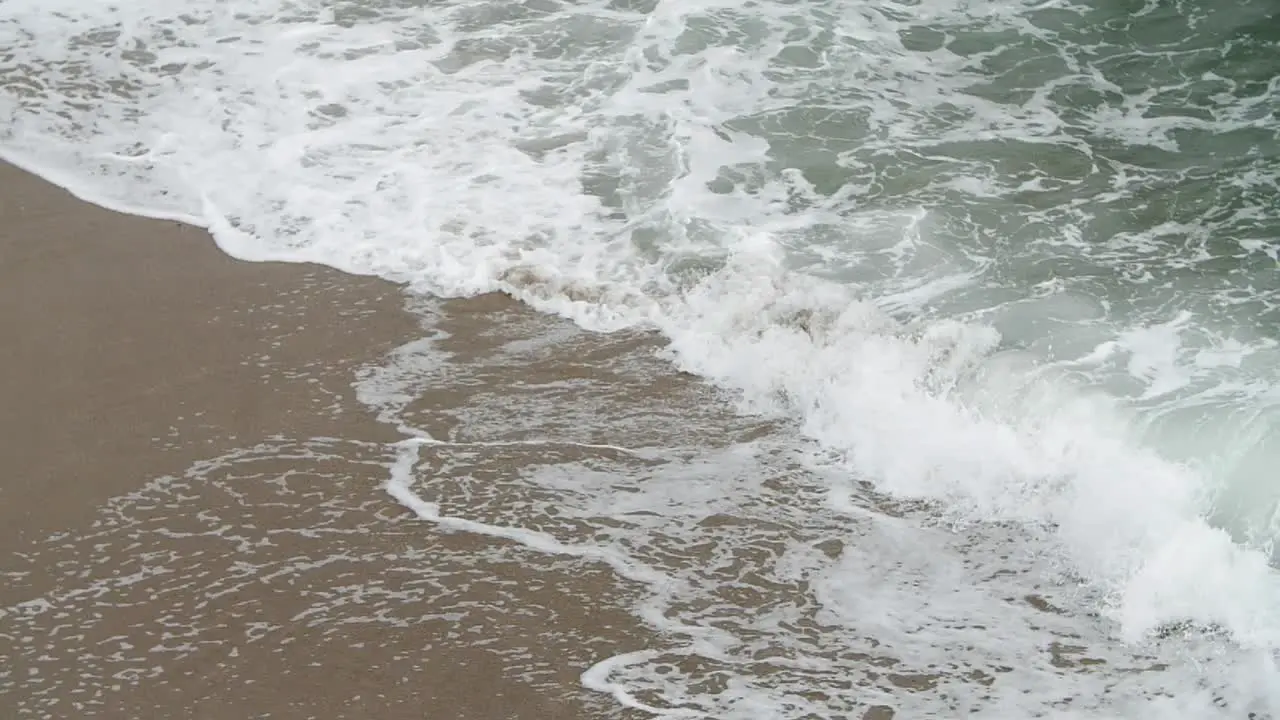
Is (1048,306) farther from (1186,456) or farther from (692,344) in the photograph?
(692,344)

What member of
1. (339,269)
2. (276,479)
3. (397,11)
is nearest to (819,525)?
(276,479)

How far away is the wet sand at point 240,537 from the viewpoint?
150 inches

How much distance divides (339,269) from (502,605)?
8.19 feet

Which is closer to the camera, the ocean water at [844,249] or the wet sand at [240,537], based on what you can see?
the wet sand at [240,537]

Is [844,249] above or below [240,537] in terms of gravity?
above

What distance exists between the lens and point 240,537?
172 inches

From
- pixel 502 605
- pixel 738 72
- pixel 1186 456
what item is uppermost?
pixel 738 72

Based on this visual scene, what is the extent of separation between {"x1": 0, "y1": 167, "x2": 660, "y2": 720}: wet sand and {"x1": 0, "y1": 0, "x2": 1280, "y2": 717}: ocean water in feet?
0.66

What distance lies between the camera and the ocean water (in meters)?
4.11

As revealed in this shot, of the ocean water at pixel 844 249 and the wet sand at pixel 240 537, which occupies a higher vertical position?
the ocean water at pixel 844 249

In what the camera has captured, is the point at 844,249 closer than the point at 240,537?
No

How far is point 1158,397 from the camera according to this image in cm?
510

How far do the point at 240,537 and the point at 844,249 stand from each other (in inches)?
125

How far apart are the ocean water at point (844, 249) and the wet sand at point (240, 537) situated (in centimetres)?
20
